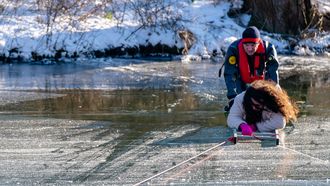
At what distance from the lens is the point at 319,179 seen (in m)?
5.76

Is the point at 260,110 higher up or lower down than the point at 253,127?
higher up

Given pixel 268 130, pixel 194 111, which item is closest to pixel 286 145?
pixel 268 130

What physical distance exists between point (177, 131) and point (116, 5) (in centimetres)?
948

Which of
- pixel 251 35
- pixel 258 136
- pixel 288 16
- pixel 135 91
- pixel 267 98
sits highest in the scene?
pixel 288 16

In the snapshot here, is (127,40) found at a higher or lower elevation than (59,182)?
higher

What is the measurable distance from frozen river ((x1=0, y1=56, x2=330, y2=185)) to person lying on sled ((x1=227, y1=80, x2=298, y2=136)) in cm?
25

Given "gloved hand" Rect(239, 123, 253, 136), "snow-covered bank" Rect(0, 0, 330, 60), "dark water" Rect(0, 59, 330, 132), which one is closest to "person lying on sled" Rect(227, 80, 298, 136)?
"gloved hand" Rect(239, 123, 253, 136)

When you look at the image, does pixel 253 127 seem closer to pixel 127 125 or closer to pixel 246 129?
pixel 246 129

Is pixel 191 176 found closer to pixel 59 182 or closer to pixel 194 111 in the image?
pixel 59 182

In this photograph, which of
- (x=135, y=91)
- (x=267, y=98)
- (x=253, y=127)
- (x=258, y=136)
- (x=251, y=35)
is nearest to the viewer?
(x=267, y=98)

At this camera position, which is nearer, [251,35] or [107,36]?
→ [251,35]

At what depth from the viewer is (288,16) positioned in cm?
1686

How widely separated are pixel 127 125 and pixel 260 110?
5.39 ft

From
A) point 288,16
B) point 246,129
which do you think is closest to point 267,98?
point 246,129
